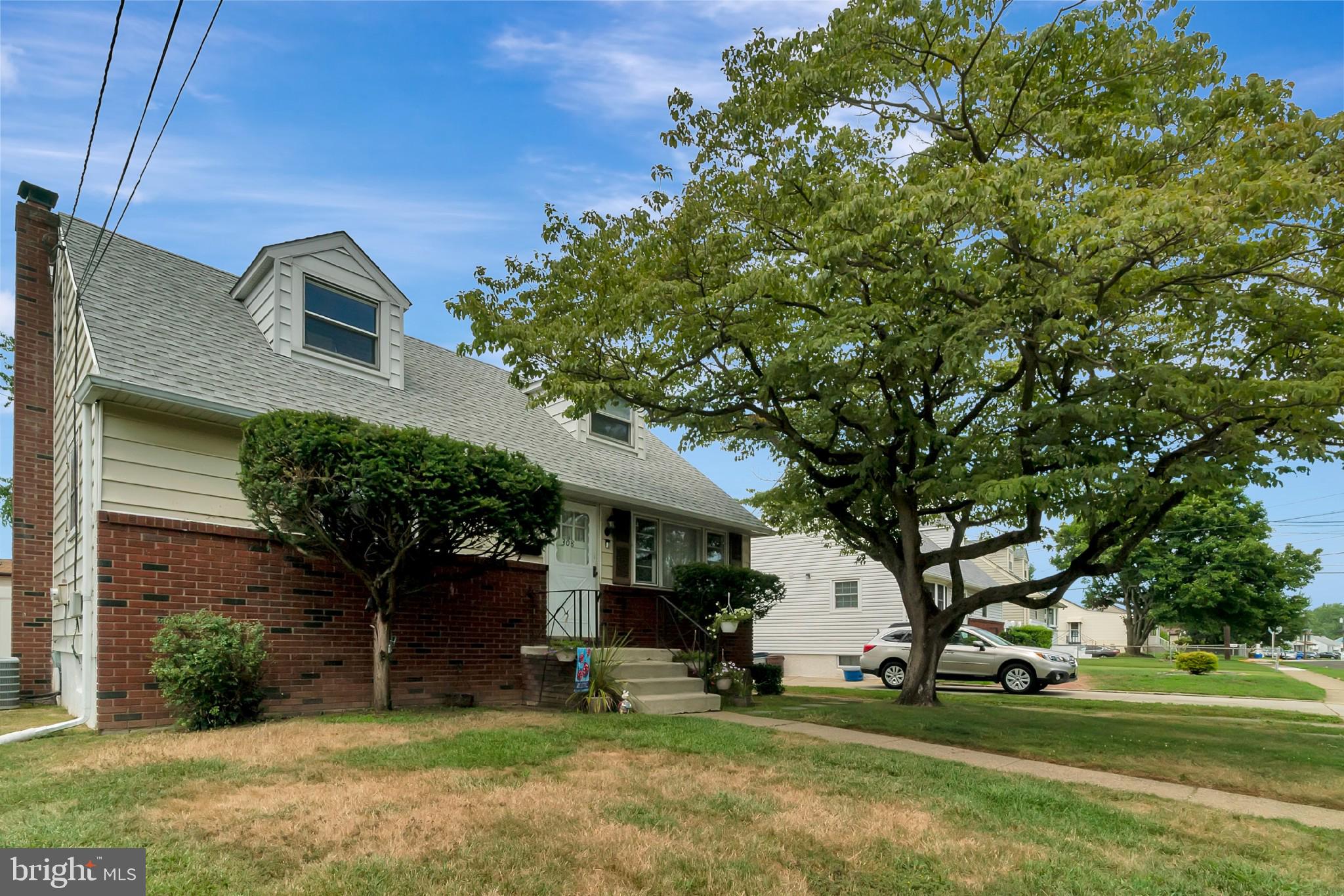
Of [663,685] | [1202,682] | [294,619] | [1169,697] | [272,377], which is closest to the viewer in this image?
[294,619]

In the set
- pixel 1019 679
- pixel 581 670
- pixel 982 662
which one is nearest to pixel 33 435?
pixel 581 670

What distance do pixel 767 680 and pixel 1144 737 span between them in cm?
748

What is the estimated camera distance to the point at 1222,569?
4484 centimetres

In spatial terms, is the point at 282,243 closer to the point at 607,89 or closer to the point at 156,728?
the point at 607,89

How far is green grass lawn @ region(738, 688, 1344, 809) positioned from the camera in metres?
7.93

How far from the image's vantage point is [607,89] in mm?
9117

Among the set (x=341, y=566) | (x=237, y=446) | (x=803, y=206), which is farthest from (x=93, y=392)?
(x=803, y=206)

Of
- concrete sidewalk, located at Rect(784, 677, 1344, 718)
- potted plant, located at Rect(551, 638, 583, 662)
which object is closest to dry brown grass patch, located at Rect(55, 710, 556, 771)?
potted plant, located at Rect(551, 638, 583, 662)

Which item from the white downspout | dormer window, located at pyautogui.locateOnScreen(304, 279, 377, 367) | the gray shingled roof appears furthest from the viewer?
dormer window, located at pyautogui.locateOnScreen(304, 279, 377, 367)

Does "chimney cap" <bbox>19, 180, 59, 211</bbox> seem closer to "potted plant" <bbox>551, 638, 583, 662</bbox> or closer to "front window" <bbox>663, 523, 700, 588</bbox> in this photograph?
"potted plant" <bbox>551, 638, 583, 662</bbox>

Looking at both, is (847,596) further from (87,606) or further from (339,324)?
(87,606)

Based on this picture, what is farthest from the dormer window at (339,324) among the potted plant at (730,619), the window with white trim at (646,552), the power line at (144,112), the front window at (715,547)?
the front window at (715,547)

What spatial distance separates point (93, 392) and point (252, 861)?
21.2 feet

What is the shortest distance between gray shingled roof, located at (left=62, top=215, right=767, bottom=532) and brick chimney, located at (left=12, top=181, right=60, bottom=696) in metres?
0.93
